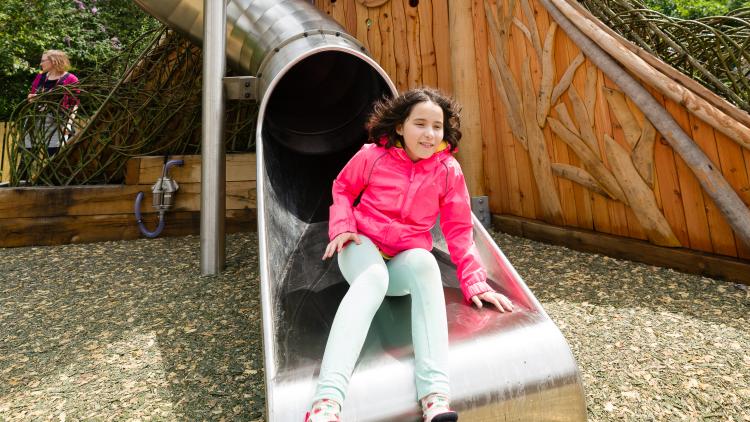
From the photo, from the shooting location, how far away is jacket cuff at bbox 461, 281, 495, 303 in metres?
1.48

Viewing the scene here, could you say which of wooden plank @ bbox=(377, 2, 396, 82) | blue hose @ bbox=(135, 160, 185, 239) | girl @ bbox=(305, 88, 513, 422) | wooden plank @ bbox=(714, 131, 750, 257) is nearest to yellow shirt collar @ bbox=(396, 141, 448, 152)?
girl @ bbox=(305, 88, 513, 422)

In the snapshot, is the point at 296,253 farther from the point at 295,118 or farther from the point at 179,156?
the point at 179,156

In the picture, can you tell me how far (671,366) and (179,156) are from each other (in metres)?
3.18

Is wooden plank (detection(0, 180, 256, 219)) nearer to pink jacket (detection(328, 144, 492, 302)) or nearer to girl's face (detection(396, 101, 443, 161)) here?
pink jacket (detection(328, 144, 492, 302))

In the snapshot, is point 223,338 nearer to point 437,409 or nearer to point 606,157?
point 437,409

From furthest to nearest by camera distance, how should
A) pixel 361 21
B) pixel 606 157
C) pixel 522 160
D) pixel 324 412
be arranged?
pixel 361 21
pixel 522 160
pixel 606 157
pixel 324 412

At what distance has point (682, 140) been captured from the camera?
7.42ft

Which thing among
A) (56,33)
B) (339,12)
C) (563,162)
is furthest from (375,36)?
(56,33)

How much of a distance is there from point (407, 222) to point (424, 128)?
1.08ft

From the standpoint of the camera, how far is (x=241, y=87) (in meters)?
2.68

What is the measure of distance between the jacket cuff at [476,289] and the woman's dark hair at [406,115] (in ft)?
1.74

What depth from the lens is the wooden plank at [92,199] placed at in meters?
3.24

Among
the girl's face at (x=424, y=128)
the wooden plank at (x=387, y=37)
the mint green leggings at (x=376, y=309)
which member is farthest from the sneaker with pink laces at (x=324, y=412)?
the wooden plank at (x=387, y=37)

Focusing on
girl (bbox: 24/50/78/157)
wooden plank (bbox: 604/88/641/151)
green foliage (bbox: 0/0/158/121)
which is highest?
green foliage (bbox: 0/0/158/121)
